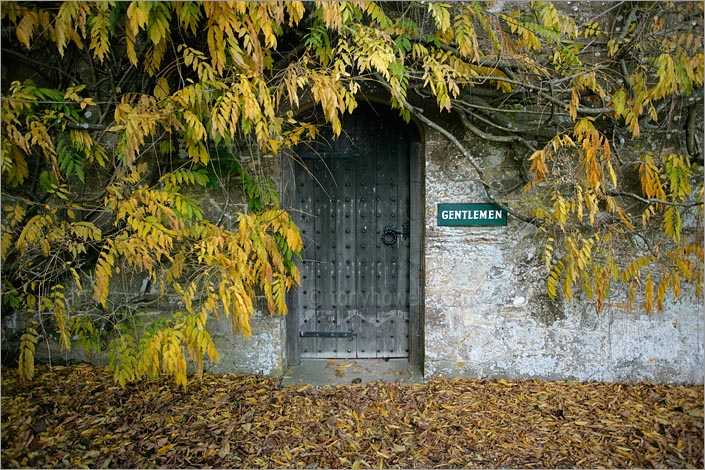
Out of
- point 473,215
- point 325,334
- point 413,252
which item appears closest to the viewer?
point 473,215

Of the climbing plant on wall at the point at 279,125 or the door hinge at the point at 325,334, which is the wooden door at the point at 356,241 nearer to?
the door hinge at the point at 325,334

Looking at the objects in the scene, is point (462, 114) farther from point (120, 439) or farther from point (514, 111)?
point (120, 439)

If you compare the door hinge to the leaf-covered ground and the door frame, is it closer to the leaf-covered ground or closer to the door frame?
the door frame

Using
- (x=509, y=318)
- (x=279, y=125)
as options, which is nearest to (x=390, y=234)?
(x=509, y=318)

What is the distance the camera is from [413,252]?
4191 mm

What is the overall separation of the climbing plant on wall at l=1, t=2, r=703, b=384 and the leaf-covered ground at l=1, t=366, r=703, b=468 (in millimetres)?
383

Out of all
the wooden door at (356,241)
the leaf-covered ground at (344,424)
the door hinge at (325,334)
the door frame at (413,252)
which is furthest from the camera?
the door hinge at (325,334)

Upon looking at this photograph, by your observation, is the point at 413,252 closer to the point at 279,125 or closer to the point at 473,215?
the point at 473,215

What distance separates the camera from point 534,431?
324cm

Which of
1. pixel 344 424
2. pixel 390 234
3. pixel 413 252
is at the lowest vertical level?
pixel 344 424

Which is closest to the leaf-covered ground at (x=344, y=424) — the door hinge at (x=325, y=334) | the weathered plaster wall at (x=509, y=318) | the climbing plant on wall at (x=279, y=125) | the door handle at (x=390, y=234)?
the weathered plaster wall at (x=509, y=318)

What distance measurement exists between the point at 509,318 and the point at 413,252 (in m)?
0.95

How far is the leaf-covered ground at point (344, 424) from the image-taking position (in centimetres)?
295

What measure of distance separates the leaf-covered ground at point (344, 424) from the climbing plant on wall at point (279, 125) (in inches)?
15.1
